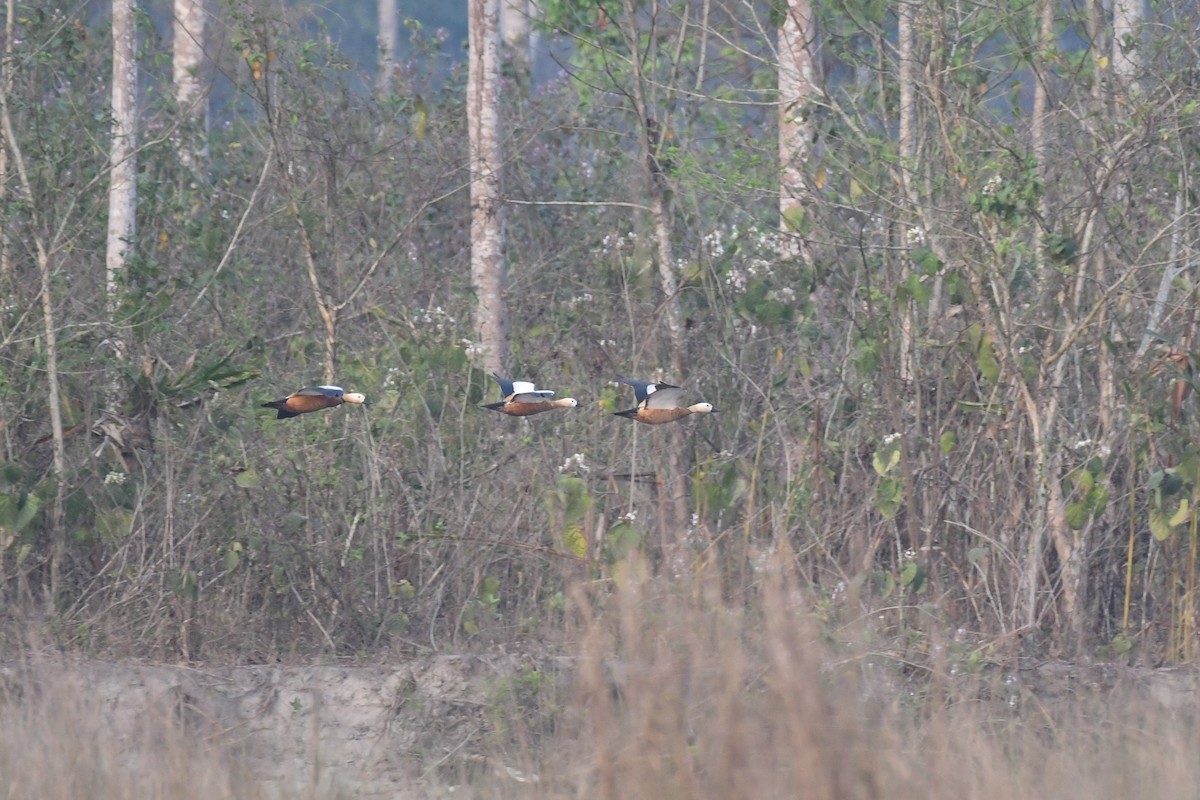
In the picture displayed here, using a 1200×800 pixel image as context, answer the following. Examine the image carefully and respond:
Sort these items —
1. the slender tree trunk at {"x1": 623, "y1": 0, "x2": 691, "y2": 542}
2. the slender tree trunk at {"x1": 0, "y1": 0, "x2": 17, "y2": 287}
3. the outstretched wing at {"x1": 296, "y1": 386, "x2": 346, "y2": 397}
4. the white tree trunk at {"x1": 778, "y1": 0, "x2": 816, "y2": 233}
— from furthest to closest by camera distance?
the slender tree trunk at {"x1": 623, "y1": 0, "x2": 691, "y2": 542} < the white tree trunk at {"x1": 778, "y1": 0, "x2": 816, "y2": 233} < the slender tree trunk at {"x1": 0, "y1": 0, "x2": 17, "y2": 287} < the outstretched wing at {"x1": 296, "y1": 386, "x2": 346, "y2": 397}

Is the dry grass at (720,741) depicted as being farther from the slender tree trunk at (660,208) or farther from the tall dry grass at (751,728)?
the slender tree trunk at (660,208)

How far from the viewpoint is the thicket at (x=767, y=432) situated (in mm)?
6105

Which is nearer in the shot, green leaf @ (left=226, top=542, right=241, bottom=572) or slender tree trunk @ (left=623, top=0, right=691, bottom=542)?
green leaf @ (left=226, top=542, right=241, bottom=572)

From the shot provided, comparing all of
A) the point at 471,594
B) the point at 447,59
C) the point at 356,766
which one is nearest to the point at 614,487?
the point at 471,594

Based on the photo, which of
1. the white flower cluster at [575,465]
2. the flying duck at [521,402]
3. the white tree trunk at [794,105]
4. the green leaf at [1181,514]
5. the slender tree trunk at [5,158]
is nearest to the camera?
the flying duck at [521,402]

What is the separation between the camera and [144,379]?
6.14 metres

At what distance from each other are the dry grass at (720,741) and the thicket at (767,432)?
49.2 inches

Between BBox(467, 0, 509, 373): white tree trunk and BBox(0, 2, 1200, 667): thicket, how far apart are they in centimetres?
→ 55

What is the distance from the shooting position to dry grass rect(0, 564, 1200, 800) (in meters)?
3.54

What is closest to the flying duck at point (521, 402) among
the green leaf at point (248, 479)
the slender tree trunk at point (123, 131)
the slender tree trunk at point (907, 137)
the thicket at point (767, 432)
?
the thicket at point (767, 432)

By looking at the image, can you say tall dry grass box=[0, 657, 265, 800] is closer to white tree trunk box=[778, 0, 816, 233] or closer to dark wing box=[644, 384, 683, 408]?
dark wing box=[644, 384, 683, 408]

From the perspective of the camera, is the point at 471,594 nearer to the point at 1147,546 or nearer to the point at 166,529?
the point at 166,529

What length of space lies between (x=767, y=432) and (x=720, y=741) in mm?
3470

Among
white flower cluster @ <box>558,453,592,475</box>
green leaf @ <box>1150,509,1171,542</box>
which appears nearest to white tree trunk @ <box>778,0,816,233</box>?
white flower cluster @ <box>558,453,592,475</box>
